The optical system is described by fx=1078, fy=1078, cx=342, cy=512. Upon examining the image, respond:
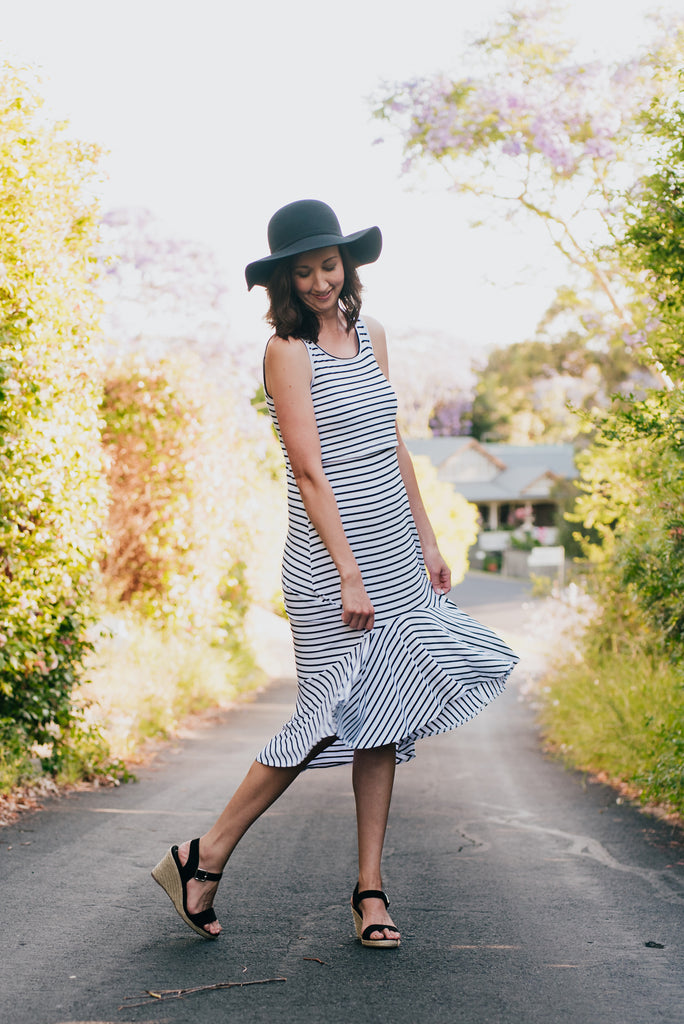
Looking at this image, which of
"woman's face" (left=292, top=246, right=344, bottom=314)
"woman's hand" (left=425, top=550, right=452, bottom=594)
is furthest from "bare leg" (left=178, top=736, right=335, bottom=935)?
"woman's face" (left=292, top=246, right=344, bottom=314)

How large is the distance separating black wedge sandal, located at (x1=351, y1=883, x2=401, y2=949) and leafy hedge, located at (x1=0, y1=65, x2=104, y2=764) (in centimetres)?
225

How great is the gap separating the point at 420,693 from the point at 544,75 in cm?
969

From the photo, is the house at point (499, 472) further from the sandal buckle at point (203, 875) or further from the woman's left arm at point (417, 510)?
the sandal buckle at point (203, 875)

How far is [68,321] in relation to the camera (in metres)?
5.20

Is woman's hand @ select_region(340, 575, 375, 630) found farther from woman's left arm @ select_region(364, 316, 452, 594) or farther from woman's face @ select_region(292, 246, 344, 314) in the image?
woman's face @ select_region(292, 246, 344, 314)

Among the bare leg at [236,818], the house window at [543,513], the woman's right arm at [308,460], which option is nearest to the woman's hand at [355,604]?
the woman's right arm at [308,460]

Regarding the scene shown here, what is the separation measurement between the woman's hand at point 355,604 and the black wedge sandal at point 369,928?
31.3 inches

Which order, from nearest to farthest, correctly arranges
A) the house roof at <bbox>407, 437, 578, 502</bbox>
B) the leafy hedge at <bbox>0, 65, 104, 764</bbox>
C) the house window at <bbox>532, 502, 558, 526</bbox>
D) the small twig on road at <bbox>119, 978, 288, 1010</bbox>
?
the small twig on road at <bbox>119, 978, 288, 1010</bbox>, the leafy hedge at <bbox>0, 65, 104, 764</bbox>, the house roof at <bbox>407, 437, 578, 502</bbox>, the house window at <bbox>532, 502, 558, 526</bbox>

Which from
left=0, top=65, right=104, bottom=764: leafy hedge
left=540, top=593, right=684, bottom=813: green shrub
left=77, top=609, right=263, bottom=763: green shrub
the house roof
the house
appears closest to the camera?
left=0, top=65, right=104, bottom=764: leafy hedge

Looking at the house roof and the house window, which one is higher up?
the house roof

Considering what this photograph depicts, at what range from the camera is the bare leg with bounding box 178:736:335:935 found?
126 inches

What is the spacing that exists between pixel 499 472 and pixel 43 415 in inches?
2428

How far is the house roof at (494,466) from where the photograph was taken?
61.8 metres

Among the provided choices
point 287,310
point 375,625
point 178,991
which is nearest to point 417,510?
point 375,625
